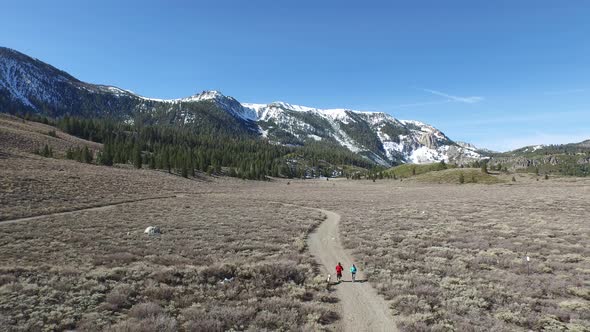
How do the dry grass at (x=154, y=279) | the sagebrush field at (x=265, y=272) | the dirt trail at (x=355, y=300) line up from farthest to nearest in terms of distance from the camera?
the dirt trail at (x=355, y=300), the sagebrush field at (x=265, y=272), the dry grass at (x=154, y=279)

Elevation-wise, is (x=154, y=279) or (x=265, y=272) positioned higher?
(x=154, y=279)

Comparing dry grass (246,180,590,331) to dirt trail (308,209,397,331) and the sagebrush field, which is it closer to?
the sagebrush field

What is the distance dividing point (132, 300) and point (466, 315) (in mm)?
13822

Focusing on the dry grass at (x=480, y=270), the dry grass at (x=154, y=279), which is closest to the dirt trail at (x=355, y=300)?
the dry grass at (x=480, y=270)

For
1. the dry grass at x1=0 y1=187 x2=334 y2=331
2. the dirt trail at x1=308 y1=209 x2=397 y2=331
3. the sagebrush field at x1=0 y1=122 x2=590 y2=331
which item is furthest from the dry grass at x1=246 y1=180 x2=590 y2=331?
the dry grass at x1=0 y1=187 x2=334 y2=331

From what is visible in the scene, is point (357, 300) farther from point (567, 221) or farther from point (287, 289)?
point (567, 221)

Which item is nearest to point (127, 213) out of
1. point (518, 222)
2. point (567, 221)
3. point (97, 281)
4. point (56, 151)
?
point (97, 281)

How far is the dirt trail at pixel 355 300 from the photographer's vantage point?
12.7 m

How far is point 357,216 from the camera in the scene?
42438 millimetres

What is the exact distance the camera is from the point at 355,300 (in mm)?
15289

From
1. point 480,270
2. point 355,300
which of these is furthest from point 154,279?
point 480,270

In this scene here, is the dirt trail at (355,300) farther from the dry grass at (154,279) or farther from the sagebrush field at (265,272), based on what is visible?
the dry grass at (154,279)

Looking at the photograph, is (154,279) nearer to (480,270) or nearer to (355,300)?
(355,300)

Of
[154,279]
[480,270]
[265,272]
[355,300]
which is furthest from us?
[480,270]
